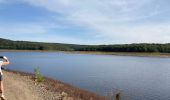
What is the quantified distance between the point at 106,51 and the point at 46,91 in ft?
533

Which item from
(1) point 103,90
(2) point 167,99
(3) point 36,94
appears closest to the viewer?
(3) point 36,94

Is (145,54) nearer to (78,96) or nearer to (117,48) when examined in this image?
(117,48)

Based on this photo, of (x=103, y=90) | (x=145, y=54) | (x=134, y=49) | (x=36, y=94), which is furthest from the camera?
(x=134, y=49)

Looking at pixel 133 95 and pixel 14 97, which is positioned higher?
pixel 14 97

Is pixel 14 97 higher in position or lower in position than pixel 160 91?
higher

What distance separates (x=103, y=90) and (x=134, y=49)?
13205cm

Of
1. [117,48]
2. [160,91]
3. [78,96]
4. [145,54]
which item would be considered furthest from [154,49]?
[78,96]

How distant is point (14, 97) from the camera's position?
52.4 ft

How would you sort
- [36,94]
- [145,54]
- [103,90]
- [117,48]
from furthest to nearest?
[117,48] < [145,54] < [103,90] < [36,94]

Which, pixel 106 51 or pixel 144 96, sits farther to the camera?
pixel 106 51

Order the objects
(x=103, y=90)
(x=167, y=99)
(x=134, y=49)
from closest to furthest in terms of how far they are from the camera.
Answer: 1. (x=167, y=99)
2. (x=103, y=90)
3. (x=134, y=49)

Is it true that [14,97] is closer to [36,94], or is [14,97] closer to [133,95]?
[36,94]

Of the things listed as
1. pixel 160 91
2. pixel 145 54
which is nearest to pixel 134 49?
pixel 145 54

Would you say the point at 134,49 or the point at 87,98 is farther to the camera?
the point at 134,49
